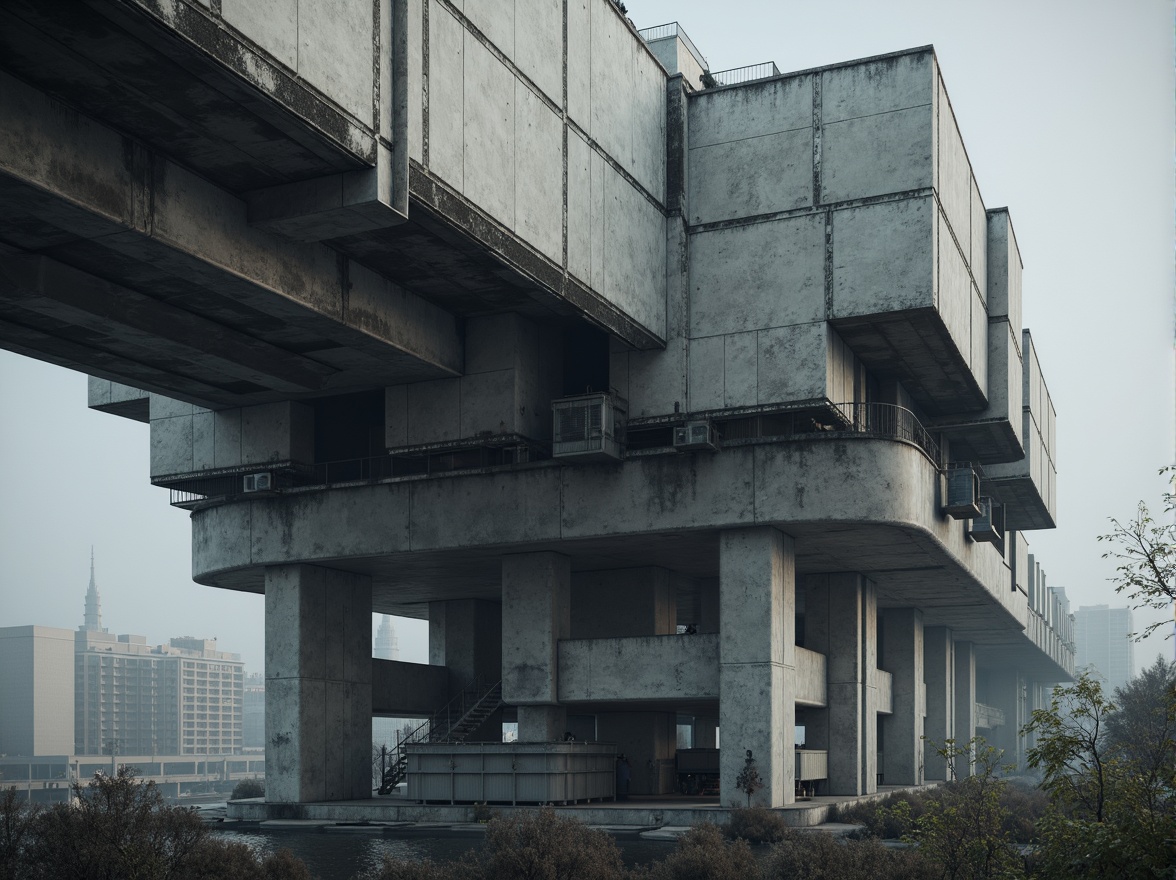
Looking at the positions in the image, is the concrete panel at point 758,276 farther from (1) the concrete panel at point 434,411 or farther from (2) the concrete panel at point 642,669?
(2) the concrete panel at point 642,669

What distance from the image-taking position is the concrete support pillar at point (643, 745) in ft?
165

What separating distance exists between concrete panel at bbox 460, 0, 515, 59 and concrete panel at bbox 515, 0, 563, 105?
1.00 ft

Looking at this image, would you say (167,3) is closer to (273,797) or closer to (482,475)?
(482,475)

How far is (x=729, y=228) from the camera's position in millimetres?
43906

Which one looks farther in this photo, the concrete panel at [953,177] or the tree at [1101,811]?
the concrete panel at [953,177]

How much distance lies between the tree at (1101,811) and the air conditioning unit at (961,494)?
31191 mm

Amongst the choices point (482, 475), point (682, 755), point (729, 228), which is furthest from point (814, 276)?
point (682, 755)

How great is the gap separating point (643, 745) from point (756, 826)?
13816mm

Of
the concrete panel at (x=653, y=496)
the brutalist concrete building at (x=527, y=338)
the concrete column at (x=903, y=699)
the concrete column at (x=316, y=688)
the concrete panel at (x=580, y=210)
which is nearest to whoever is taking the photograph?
the brutalist concrete building at (x=527, y=338)

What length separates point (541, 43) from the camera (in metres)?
36.6

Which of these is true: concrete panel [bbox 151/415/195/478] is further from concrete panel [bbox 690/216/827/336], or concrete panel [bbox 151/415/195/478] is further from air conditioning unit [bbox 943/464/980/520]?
air conditioning unit [bbox 943/464/980/520]

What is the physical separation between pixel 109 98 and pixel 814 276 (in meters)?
23.9

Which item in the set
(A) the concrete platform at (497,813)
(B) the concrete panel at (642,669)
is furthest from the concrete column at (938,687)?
(B) the concrete panel at (642,669)

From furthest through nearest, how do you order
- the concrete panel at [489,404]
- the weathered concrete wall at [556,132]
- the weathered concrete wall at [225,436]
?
the weathered concrete wall at [225,436], the concrete panel at [489,404], the weathered concrete wall at [556,132]
